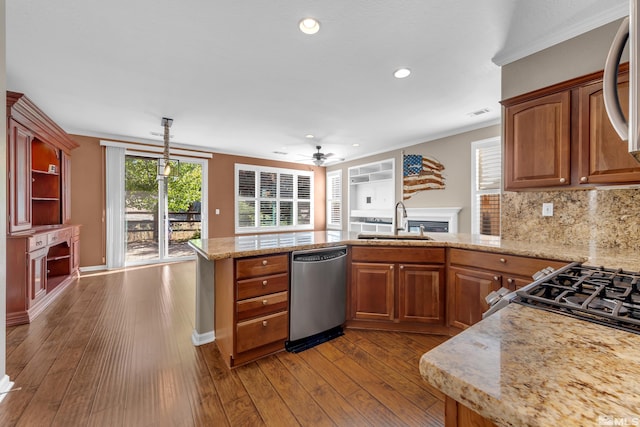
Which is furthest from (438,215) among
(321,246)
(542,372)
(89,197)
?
(89,197)

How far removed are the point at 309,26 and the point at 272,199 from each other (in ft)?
17.5

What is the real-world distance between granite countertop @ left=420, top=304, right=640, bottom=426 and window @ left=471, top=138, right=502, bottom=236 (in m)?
4.27

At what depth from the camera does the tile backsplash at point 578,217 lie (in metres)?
1.99

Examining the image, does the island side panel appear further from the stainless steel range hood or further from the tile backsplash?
the tile backsplash

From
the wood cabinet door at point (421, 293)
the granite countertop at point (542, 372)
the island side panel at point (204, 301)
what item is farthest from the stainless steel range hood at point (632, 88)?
the island side panel at point (204, 301)

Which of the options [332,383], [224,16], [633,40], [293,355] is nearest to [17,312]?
[293,355]

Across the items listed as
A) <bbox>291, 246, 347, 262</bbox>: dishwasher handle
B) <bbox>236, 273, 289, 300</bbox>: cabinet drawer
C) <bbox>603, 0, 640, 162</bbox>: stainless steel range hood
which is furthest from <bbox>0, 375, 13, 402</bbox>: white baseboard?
<bbox>603, 0, 640, 162</bbox>: stainless steel range hood

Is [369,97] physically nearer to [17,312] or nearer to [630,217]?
[630,217]

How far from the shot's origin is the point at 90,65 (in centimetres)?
258

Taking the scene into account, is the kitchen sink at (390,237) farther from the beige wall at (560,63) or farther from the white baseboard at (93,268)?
the white baseboard at (93,268)

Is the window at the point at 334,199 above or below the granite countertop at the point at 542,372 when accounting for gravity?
above

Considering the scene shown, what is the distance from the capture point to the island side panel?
2.29 m

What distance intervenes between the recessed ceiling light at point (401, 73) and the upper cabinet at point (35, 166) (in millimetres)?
3771

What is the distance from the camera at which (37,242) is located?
3049mm
